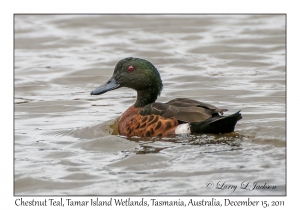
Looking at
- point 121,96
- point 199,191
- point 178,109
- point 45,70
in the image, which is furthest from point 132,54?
point 199,191

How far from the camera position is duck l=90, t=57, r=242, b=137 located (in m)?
9.08

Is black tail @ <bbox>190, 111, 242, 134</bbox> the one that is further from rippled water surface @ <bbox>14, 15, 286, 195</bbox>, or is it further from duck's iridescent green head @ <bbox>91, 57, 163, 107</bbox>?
duck's iridescent green head @ <bbox>91, 57, 163, 107</bbox>

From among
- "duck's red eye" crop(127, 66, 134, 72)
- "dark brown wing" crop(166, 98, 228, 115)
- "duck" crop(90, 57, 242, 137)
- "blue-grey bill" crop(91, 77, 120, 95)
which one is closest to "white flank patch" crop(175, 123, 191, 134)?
"duck" crop(90, 57, 242, 137)

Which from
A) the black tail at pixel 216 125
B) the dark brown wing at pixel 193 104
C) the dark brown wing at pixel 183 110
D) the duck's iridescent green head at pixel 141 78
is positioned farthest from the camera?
the duck's iridescent green head at pixel 141 78

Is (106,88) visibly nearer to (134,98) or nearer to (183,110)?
(183,110)

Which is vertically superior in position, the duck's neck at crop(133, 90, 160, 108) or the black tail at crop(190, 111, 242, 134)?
the duck's neck at crop(133, 90, 160, 108)

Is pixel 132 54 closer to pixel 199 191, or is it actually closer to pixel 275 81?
pixel 275 81

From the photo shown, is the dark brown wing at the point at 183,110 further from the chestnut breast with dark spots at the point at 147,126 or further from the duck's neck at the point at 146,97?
the duck's neck at the point at 146,97

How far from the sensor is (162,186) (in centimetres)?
757

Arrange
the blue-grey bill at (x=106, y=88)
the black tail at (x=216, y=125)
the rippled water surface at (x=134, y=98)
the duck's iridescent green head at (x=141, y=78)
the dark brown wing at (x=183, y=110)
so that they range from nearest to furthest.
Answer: the rippled water surface at (x=134, y=98), the black tail at (x=216, y=125), the dark brown wing at (x=183, y=110), the duck's iridescent green head at (x=141, y=78), the blue-grey bill at (x=106, y=88)

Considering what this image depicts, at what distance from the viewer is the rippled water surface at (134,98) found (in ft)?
25.9

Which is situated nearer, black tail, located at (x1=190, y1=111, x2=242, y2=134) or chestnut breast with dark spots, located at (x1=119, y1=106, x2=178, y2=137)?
black tail, located at (x1=190, y1=111, x2=242, y2=134)

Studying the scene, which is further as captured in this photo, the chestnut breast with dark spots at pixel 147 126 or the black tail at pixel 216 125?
the chestnut breast with dark spots at pixel 147 126

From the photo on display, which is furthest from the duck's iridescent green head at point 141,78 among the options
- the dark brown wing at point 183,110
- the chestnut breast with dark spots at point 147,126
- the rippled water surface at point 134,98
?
the rippled water surface at point 134,98
